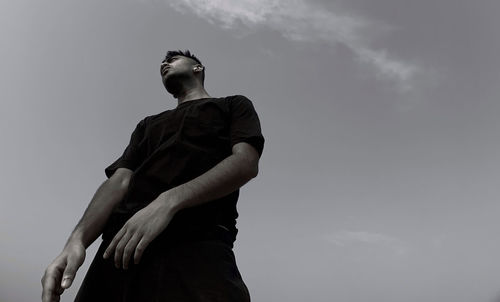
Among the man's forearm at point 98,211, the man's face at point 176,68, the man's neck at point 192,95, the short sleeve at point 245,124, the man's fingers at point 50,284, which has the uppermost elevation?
the man's face at point 176,68

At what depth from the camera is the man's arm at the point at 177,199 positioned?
7.97 feet

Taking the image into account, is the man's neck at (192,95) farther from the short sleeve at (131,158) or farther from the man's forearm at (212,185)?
the man's forearm at (212,185)

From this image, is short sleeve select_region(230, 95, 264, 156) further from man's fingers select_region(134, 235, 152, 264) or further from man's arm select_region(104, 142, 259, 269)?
man's fingers select_region(134, 235, 152, 264)

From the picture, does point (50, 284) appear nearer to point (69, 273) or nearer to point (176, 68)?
point (69, 273)

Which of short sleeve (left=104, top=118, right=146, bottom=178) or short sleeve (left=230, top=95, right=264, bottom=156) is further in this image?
short sleeve (left=104, top=118, right=146, bottom=178)

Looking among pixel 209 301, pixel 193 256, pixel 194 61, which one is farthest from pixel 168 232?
pixel 194 61

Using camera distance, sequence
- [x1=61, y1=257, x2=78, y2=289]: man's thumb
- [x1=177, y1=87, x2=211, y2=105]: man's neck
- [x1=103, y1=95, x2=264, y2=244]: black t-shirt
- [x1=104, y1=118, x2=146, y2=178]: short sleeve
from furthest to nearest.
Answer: [x1=177, y1=87, x2=211, y2=105]: man's neck
[x1=104, y1=118, x2=146, y2=178]: short sleeve
[x1=103, y1=95, x2=264, y2=244]: black t-shirt
[x1=61, y1=257, x2=78, y2=289]: man's thumb

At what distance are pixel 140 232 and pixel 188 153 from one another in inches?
33.5

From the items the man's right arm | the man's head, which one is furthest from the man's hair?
the man's right arm

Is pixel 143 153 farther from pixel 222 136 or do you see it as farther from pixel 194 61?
pixel 194 61

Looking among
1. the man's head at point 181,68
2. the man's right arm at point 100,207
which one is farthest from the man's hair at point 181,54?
the man's right arm at point 100,207

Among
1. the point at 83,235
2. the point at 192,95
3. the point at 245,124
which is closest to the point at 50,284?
the point at 83,235

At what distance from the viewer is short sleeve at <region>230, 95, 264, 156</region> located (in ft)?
10.0

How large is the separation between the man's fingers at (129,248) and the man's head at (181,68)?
6.93 ft
